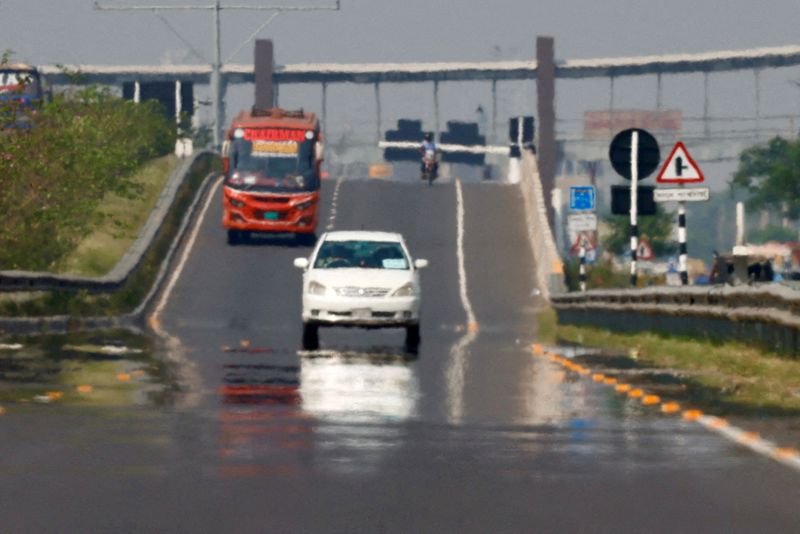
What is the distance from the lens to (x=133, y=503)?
1101 centimetres

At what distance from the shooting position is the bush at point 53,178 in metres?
42.6

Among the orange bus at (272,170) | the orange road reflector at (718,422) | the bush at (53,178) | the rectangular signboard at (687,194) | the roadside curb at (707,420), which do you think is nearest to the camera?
the roadside curb at (707,420)

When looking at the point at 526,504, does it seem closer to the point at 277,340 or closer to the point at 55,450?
the point at 55,450

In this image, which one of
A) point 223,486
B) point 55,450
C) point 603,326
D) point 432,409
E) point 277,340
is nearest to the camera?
point 223,486

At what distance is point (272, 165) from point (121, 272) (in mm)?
12640

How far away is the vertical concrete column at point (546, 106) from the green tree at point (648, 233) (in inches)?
216

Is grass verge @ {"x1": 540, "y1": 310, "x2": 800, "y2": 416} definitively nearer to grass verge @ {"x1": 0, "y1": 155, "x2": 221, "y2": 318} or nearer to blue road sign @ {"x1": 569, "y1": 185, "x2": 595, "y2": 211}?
grass verge @ {"x1": 0, "y1": 155, "x2": 221, "y2": 318}

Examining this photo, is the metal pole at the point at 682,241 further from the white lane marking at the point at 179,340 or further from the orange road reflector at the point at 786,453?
the orange road reflector at the point at 786,453

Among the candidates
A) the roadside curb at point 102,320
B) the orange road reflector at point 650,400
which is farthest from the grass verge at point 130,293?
the orange road reflector at point 650,400

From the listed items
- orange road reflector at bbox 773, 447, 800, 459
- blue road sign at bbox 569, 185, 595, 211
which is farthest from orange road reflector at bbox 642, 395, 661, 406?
blue road sign at bbox 569, 185, 595, 211

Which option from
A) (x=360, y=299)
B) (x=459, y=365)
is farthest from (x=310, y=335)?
(x=459, y=365)

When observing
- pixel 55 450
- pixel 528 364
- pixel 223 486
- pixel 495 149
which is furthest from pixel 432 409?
pixel 495 149

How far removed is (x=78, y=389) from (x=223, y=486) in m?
7.85

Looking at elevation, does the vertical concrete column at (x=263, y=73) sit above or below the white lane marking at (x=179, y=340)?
above
